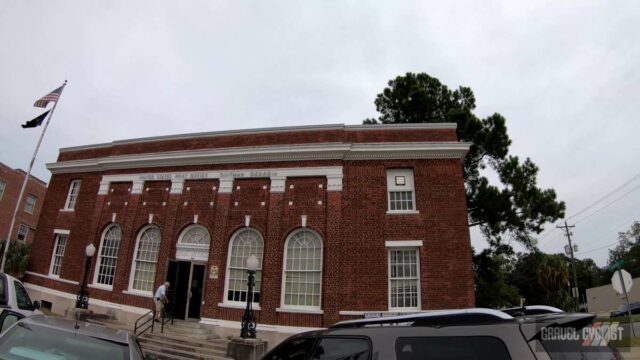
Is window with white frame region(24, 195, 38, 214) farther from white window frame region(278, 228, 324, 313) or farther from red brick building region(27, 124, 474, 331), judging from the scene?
white window frame region(278, 228, 324, 313)

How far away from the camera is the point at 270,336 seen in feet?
49.5

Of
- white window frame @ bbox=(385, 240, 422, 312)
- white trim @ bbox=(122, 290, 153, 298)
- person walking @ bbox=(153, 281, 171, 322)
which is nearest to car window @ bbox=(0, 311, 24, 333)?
person walking @ bbox=(153, 281, 171, 322)

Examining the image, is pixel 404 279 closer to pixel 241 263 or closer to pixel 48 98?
pixel 241 263

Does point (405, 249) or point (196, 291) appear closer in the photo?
point (405, 249)

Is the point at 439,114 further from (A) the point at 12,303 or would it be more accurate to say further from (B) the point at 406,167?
(A) the point at 12,303

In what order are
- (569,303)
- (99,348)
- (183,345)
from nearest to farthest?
(99,348), (183,345), (569,303)

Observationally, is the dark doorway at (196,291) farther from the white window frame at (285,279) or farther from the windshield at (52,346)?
the windshield at (52,346)

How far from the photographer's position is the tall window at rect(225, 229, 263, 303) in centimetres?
1641

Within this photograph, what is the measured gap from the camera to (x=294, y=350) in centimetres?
429

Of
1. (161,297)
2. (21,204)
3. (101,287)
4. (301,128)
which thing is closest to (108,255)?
(101,287)

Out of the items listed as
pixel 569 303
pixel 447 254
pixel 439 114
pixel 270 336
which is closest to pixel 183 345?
pixel 270 336

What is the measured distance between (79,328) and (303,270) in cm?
→ 1127

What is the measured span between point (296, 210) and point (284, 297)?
3563mm

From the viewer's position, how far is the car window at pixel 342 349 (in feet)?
11.5
